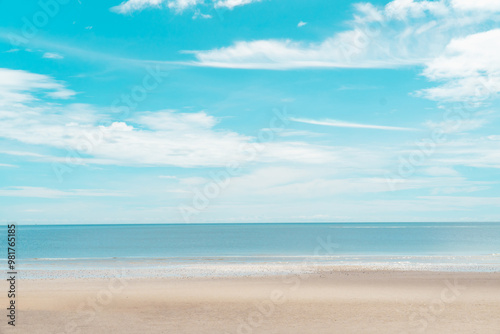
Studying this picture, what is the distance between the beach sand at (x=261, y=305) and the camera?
1673cm

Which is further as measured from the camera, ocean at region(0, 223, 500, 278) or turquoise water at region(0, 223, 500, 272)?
turquoise water at region(0, 223, 500, 272)

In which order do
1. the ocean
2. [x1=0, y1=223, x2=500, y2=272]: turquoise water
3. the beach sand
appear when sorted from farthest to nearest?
[x1=0, y1=223, x2=500, y2=272]: turquoise water
the ocean
the beach sand

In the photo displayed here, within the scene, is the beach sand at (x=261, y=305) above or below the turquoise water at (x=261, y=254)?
below

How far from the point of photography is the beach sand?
54.9ft

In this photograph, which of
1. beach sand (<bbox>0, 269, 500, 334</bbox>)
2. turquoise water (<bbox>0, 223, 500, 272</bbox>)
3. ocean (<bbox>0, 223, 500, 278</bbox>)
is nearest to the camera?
beach sand (<bbox>0, 269, 500, 334</bbox>)

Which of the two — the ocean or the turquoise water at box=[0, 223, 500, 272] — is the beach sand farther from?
the turquoise water at box=[0, 223, 500, 272]

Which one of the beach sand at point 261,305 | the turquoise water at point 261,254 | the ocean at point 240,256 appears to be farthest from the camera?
the turquoise water at point 261,254

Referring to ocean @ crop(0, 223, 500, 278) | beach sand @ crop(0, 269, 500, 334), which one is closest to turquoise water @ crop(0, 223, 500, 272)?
ocean @ crop(0, 223, 500, 278)

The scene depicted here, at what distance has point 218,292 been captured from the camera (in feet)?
82.7

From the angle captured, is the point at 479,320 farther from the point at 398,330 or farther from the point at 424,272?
the point at 424,272

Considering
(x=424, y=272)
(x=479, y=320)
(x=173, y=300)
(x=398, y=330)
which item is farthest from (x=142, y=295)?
(x=424, y=272)

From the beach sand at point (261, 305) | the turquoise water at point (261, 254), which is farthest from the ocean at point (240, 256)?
the beach sand at point (261, 305)

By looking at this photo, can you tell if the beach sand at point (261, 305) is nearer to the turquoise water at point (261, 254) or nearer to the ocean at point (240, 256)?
the ocean at point (240, 256)

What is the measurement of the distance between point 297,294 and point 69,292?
1207cm
